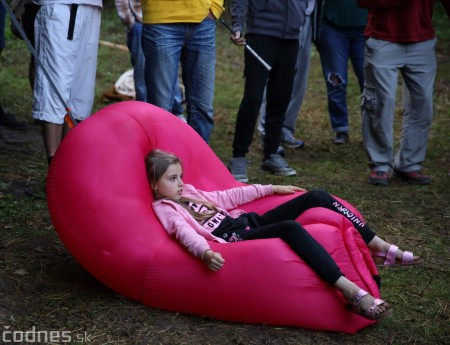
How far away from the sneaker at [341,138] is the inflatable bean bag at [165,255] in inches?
142

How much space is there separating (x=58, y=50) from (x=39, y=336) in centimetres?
217

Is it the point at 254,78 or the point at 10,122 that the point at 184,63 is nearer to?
the point at 254,78

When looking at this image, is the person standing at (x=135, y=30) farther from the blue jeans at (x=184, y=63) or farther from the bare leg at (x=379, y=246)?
the bare leg at (x=379, y=246)

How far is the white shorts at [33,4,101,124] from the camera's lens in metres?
4.91

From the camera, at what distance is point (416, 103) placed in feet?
19.8

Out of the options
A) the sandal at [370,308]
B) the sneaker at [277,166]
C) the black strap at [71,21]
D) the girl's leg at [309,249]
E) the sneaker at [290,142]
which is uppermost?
the black strap at [71,21]

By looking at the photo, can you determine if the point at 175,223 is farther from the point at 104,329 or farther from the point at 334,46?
the point at 334,46

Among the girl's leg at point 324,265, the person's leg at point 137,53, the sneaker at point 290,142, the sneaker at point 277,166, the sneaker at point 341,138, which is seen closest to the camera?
the girl's leg at point 324,265

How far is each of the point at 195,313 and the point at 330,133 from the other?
4.49 metres

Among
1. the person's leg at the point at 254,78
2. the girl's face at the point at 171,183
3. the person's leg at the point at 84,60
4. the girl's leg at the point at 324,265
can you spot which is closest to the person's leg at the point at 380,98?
the person's leg at the point at 254,78

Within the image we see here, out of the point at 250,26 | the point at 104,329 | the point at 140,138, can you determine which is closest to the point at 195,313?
the point at 104,329

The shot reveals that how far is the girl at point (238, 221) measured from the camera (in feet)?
11.5

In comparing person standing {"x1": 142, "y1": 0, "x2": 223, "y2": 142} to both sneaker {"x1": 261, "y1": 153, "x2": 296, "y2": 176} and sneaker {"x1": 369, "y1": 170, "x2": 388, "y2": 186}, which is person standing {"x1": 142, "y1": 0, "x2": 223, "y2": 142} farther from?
sneaker {"x1": 369, "y1": 170, "x2": 388, "y2": 186}

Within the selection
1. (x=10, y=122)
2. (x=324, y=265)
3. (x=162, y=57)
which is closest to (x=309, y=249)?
(x=324, y=265)
